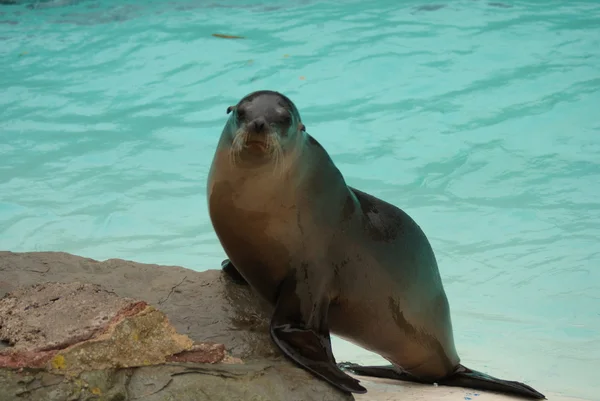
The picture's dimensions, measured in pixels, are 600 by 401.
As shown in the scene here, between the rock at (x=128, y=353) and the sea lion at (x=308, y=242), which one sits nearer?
the rock at (x=128, y=353)

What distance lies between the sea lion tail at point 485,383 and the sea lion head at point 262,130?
144 cm

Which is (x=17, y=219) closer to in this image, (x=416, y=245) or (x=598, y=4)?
(x=416, y=245)

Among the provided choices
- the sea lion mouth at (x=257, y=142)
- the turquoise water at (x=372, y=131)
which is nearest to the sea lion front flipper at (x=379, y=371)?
the turquoise water at (x=372, y=131)

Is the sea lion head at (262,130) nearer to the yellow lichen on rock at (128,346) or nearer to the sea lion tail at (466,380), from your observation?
the yellow lichen on rock at (128,346)

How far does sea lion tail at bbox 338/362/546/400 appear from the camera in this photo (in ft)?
11.9

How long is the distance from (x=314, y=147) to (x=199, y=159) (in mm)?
5525

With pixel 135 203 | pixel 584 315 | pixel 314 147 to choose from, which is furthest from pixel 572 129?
pixel 314 147

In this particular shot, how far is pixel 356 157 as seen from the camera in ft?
27.8

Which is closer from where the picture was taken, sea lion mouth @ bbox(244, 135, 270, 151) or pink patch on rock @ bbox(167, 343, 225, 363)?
pink patch on rock @ bbox(167, 343, 225, 363)

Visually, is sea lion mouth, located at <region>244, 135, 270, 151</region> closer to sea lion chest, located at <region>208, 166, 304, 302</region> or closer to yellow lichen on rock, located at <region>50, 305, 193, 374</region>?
sea lion chest, located at <region>208, 166, 304, 302</region>

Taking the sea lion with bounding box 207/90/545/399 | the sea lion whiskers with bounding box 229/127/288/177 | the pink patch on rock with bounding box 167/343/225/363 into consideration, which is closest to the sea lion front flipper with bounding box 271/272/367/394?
the sea lion with bounding box 207/90/545/399

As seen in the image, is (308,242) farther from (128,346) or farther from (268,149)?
(128,346)

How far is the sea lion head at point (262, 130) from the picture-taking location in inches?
113

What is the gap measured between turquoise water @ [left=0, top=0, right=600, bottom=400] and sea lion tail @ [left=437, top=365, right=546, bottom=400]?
47.1 inches
